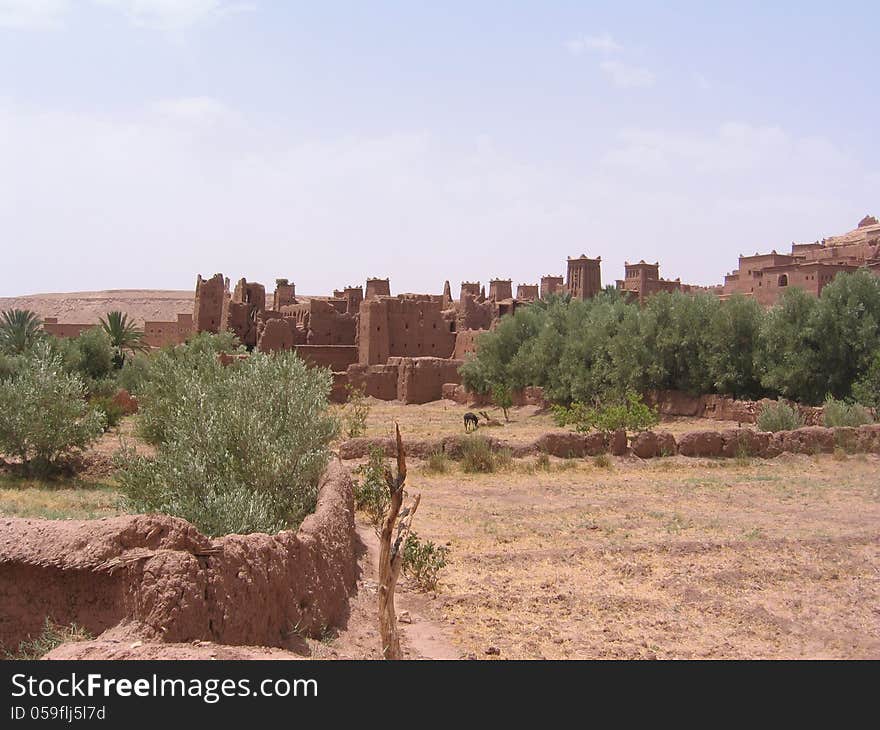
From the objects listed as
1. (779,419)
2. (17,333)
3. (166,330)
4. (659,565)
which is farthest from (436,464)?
(166,330)

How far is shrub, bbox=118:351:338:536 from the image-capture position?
7398 millimetres

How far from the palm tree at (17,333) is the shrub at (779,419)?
80.2 feet

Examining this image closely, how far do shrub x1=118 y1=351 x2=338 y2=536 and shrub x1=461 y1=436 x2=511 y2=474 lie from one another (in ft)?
22.0

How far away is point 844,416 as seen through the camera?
2139cm

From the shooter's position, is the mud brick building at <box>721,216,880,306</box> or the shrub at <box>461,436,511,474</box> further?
the mud brick building at <box>721,216,880,306</box>

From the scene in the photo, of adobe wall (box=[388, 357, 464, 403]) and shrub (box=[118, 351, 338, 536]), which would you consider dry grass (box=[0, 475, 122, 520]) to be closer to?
shrub (box=[118, 351, 338, 536])

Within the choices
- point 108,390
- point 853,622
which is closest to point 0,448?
point 108,390

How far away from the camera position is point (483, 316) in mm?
52281

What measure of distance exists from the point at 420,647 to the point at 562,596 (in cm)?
215

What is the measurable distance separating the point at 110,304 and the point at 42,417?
351 feet

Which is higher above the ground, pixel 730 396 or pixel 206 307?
pixel 206 307

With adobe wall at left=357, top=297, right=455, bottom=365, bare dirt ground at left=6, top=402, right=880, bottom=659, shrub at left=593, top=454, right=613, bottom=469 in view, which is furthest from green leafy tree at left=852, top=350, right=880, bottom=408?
adobe wall at left=357, top=297, right=455, bottom=365

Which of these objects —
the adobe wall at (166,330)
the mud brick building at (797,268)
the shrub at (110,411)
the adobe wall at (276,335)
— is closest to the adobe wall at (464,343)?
the adobe wall at (276,335)

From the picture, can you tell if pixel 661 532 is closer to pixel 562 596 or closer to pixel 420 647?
pixel 562 596
